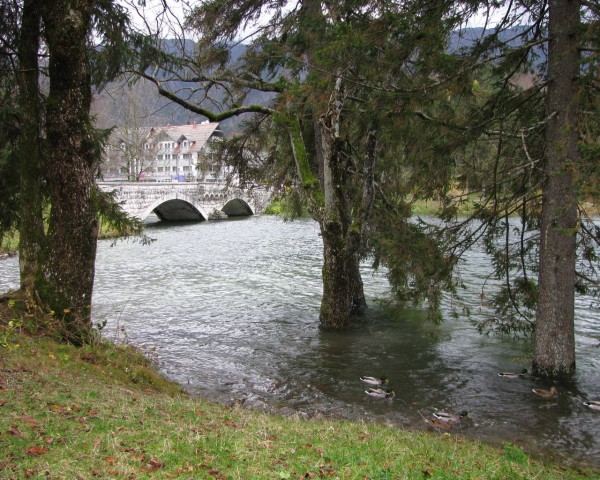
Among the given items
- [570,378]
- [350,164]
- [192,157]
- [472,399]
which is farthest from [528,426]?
[192,157]

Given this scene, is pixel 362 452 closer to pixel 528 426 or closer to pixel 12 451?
pixel 12 451

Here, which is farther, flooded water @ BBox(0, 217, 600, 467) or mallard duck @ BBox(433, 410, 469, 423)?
flooded water @ BBox(0, 217, 600, 467)

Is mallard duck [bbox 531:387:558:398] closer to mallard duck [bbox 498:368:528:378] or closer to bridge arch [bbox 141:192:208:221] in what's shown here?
mallard duck [bbox 498:368:528:378]

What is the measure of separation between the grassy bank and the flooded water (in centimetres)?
154

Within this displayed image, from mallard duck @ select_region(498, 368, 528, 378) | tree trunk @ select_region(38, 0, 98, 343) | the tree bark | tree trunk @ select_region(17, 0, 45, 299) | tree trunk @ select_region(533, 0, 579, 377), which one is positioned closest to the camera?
tree trunk @ select_region(38, 0, 98, 343)

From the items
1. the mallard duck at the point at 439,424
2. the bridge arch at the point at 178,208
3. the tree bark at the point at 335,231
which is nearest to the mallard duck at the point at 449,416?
the mallard duck at the point at 439,424

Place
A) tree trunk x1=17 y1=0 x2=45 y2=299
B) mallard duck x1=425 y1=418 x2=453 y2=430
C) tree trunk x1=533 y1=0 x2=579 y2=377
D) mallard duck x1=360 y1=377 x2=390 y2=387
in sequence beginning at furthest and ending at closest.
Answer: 1. mallard duck x1=360 y1=377 x2=390 y2=387
2. tree trunk x1=17 y1=0 x2=45 y2=299
3. tree trunk x1=533 y1=0 x2=579 y2=377
4. mallard duck x1=425 y1=418 x2=453 y2=430

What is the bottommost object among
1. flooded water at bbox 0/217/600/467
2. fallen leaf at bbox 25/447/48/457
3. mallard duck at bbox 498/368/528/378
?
flooded water at bbox 0/217/600/467

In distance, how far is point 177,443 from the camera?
14.6ft

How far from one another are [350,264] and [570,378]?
5.73 m

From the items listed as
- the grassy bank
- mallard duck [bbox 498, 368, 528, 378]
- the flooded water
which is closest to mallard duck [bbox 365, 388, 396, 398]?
the flooded water

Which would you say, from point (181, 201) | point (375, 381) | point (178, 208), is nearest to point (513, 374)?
point (375, 381)

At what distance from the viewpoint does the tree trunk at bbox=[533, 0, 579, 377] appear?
8102mm

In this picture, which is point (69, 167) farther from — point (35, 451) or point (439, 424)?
point (439, 424)
